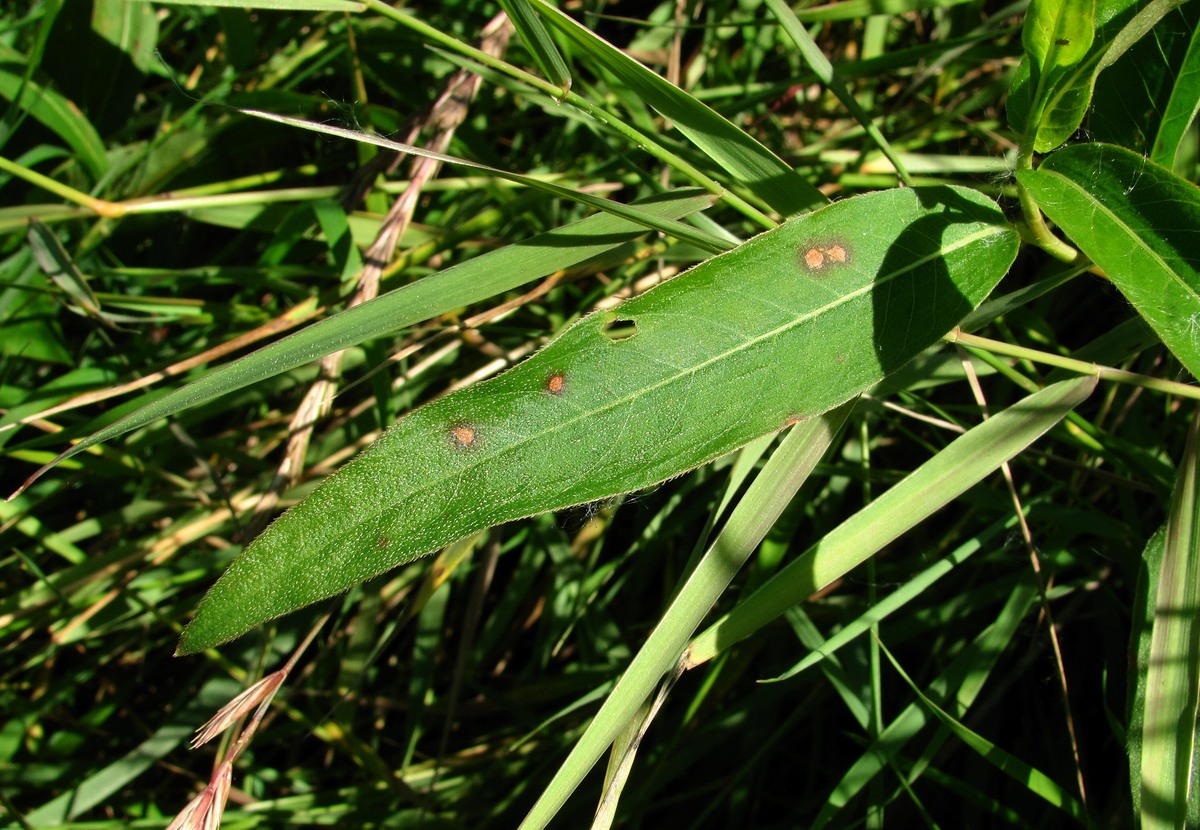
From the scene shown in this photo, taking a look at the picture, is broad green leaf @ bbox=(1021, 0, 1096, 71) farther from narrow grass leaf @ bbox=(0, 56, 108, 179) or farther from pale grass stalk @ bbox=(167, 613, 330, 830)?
narrow grass leaf @ bbox=(0, 56, 108, 179)

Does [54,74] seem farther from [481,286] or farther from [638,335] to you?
[638,335]

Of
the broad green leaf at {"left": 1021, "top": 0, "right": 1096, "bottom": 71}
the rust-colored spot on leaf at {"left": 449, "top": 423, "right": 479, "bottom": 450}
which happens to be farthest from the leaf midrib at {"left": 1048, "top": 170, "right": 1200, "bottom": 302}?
the rust-colored spot on leaf at {"left": 449, "top": 423, "right": 479, "bottom": 450}

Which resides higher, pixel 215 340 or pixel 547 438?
pixel 547 438

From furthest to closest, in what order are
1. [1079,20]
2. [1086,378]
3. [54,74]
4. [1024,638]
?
[54,74], [1024,638], [1086,378], [1079,20]

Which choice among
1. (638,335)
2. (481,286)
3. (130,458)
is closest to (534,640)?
(130,458)

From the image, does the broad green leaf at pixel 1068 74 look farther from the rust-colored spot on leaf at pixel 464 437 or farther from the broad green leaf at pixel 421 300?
the rust-colored spot on leaf at pixel 464 437

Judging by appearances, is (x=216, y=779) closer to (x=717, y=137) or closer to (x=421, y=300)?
(x=421, y=300)

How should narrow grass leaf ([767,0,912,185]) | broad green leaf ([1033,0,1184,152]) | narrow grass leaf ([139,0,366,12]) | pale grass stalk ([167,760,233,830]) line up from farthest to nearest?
narrow grass leaf ([767,0,912,185]), narrow grass leaf ([139,0,366,12]), pale grass stalk ([167,760,233,830]), broad green leaf ([1033,0,1184,152])

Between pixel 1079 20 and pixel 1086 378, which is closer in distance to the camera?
pixel 1079 20
